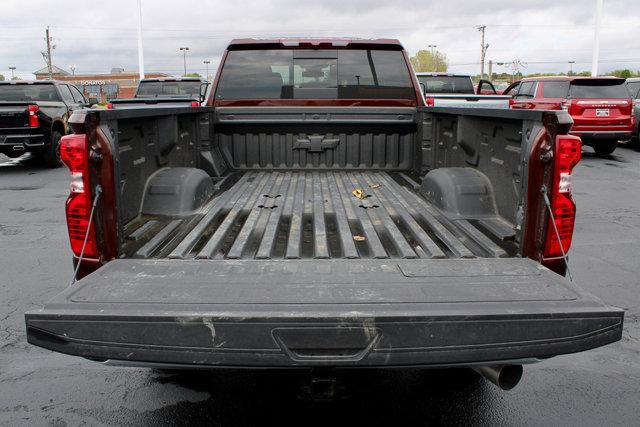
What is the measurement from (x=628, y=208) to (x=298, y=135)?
6.30 m

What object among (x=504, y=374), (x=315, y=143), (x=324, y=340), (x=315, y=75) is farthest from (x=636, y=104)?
(x=324, y=340)

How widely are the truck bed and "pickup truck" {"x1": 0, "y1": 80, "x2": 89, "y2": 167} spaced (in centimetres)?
912

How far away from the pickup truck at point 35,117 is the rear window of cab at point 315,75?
7.68 m

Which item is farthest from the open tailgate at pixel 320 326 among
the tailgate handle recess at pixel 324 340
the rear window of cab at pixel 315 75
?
the rear window of cab at pixel 315 75

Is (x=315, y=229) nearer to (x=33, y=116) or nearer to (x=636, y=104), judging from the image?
(x=33, y=116)

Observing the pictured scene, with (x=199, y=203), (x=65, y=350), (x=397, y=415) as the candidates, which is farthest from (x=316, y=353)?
(x=199, y=203)

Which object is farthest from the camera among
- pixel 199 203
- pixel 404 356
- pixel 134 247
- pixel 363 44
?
pixel 363 44

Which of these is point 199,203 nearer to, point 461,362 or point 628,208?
point 461,362

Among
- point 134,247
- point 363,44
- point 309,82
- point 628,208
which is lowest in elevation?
point 628,208

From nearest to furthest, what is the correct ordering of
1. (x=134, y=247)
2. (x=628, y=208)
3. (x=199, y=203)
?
(x=134, y=247) → (x=199, y=203) → (x=628, y=208)

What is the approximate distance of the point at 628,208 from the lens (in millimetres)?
9141

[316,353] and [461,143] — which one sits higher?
[461,143]

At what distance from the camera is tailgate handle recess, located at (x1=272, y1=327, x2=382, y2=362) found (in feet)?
7.27

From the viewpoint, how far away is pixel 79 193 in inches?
111
